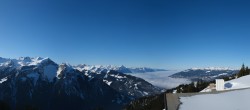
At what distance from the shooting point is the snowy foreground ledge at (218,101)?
77.4 ft

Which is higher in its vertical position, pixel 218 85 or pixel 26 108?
pixel 218 85

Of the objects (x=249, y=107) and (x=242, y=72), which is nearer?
(x=249, y=107)

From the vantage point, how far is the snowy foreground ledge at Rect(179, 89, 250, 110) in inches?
929

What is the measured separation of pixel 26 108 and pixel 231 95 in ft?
198

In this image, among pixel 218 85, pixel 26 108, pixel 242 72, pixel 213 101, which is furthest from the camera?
pixel 242 72

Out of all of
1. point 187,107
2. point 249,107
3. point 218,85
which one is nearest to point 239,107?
point 249,107

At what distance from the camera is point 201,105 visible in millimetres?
24156

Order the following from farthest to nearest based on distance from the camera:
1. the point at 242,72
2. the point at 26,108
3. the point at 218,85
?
the point at 242,72 → the point at 26,108 → the point at 218,85

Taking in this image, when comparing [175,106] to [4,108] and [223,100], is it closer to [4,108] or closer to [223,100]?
[223,100]

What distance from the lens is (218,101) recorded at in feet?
83.0

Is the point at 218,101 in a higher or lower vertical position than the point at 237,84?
higher

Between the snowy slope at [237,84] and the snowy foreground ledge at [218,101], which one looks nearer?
the snowy foreground ledge at [218,101]

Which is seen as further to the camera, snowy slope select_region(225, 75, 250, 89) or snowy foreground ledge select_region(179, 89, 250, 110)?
snowy slope select_region(225, 75, 250, 89)

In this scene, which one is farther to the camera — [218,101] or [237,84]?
[237,84]
